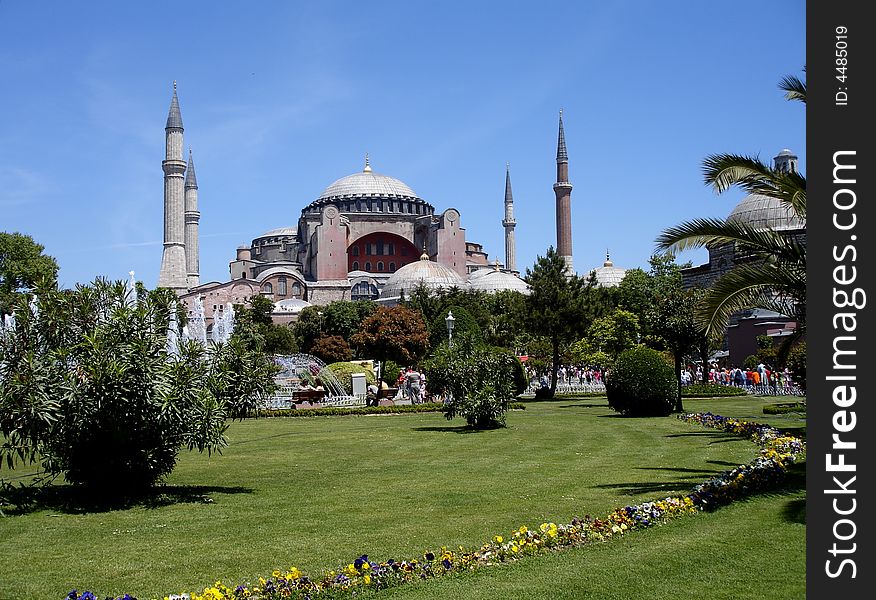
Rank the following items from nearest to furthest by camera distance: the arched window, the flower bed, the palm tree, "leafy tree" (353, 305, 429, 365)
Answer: the flower bed, the palm tree, "leafy tree" (353, 305, 429, 365), the arched window

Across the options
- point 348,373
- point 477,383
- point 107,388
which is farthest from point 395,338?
point 107,388

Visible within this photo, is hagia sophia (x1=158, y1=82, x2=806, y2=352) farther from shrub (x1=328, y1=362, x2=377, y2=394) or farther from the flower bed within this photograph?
the flower bed

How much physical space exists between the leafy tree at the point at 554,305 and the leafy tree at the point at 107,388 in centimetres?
2076

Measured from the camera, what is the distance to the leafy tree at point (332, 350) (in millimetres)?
42531

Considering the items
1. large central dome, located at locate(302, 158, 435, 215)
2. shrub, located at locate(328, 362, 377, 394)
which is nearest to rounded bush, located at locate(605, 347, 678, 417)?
shrub, located at locate(328, 362, 377, 394)

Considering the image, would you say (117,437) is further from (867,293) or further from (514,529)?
(867,293)

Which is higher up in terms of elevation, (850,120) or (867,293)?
(850,120)

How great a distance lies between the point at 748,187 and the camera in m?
10.4

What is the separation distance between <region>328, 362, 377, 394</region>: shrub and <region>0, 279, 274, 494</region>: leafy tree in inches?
858

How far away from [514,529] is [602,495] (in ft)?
5.69

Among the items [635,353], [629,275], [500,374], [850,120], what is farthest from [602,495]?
[629,275]

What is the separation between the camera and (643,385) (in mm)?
18703

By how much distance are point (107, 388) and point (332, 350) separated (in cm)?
3481

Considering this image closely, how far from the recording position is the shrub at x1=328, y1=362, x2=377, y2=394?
103 ft
